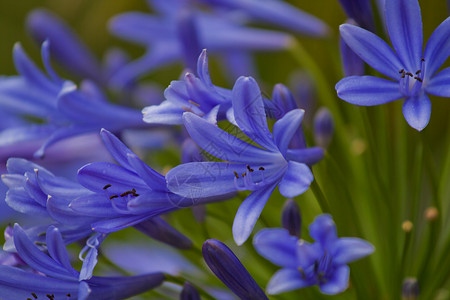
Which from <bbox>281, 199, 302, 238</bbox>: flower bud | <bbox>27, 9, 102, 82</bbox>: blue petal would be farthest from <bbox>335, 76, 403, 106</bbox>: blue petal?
<bbox>27, 9, 102, 82</bbox>: blue petal

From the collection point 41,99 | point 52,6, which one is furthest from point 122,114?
point 52,6

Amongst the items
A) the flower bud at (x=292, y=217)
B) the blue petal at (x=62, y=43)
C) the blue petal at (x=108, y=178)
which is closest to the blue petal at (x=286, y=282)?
the flower bud at (x=292, y=217)

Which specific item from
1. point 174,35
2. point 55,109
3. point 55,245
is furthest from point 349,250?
point 174,35

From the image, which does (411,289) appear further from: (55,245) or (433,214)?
(55,245)

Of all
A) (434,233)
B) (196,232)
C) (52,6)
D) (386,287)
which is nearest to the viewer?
(434,233)

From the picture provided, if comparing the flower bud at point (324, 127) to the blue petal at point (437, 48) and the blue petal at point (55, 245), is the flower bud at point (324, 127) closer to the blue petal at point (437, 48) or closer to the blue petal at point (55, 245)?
the blue petal at point (437, 48)

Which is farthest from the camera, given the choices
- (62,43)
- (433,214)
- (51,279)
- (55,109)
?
(62,43)

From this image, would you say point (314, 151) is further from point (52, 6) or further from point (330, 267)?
point (52, 6)
